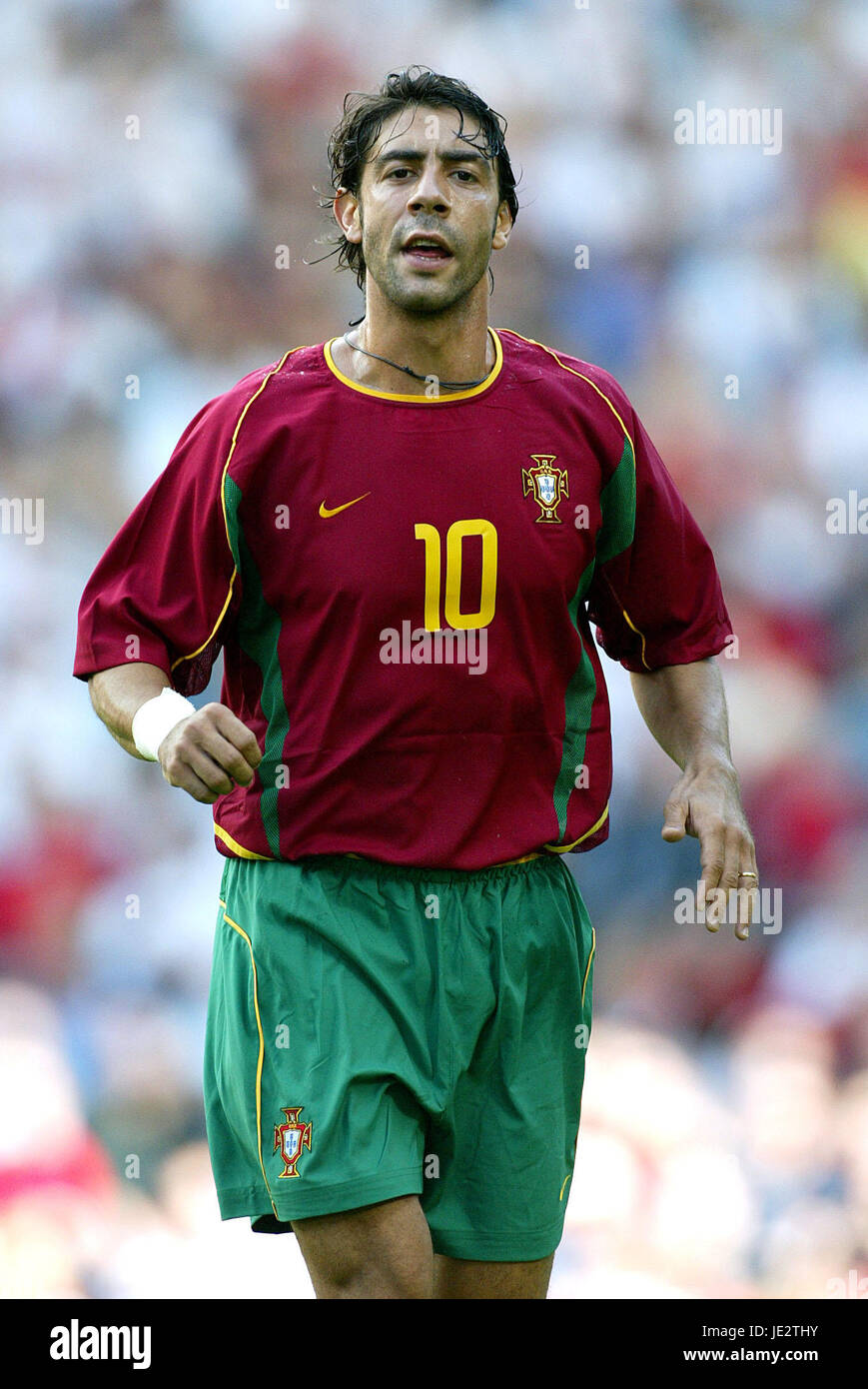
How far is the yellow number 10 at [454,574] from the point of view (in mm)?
2174

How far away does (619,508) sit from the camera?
2.36 m

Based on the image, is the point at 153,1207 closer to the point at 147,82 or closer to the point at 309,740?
the point at 309,740

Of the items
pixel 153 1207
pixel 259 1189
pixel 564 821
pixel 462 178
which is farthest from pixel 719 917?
pixel 153 1207

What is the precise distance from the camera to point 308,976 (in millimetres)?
2141

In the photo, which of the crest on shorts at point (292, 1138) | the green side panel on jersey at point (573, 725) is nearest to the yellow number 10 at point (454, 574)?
the green side panel on jersey at point (573, 725)

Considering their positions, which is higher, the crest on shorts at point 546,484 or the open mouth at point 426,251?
the open mouth at point 426,251

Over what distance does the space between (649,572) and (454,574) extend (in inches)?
14.0

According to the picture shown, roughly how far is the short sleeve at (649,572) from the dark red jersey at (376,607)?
0.08 meters

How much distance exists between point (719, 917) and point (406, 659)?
49cm

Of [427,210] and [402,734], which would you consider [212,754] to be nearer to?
[402,734]

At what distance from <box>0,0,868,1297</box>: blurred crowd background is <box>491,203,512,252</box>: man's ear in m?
0.74

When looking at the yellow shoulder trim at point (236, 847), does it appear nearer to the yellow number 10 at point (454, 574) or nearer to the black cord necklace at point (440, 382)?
the yellow number 10 at point (454, 574)

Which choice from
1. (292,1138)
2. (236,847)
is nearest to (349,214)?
(236,847)

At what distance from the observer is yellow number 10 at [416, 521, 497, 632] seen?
2174mm
